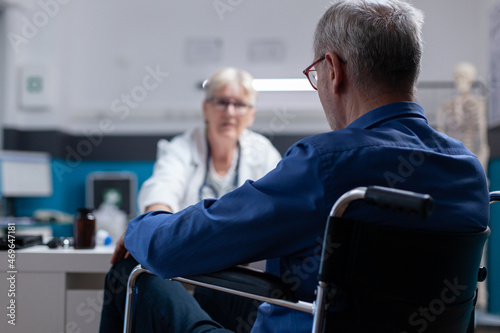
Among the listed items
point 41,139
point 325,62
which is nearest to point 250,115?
point 325,62

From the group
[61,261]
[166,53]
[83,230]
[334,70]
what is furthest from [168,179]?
[166,53]

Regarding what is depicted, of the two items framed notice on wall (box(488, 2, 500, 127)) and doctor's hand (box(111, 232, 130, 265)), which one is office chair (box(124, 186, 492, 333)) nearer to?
doctor's hand (box(111, 232, 130, 265))

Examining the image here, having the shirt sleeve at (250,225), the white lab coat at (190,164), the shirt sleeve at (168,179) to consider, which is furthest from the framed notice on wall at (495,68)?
the shirt sleeve at (250,225)

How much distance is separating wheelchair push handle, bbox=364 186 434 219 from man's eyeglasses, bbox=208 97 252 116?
1.62 metres

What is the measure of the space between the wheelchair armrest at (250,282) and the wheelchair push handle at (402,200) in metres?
0.24

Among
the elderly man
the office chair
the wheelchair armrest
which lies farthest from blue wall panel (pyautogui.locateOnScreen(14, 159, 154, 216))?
the office chair

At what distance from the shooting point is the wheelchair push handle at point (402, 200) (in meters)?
0.68

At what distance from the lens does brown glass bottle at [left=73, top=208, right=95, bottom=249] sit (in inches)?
59.7

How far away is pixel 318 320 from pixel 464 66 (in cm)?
350

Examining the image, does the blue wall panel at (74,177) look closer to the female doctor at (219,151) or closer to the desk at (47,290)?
the female doctor at (219,151)

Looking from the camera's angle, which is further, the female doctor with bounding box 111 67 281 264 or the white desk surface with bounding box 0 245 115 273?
the female doctor with bounding box 111 67 281 264

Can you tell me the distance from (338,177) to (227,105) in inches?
60.4

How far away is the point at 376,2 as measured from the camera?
0.96 meters

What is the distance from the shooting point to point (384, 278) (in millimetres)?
804
